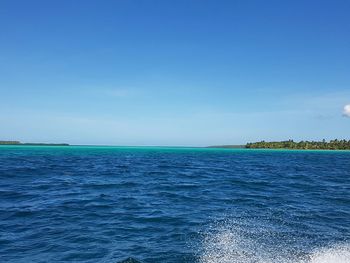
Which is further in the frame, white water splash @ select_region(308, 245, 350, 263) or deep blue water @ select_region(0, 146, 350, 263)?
deep blue water @ select_region(0, 146, 350, 263)

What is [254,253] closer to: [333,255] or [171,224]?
[333,255]

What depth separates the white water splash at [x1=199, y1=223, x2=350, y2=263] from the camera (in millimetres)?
13172

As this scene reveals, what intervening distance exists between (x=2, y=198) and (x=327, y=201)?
23.7 m

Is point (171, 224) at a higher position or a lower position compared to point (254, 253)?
higher

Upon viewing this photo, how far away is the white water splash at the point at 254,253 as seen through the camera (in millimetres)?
13172

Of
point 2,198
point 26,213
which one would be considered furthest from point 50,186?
point 26,213

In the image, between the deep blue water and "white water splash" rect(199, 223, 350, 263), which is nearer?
"white water splash" rect(199, 223, 350, 263)

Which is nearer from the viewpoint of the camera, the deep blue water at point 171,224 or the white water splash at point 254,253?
the white water splash at point 254,253

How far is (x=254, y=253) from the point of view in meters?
14.0

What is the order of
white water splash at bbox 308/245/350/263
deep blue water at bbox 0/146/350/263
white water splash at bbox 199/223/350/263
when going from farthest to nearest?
1. deep blue water at bbox 0/146/350/263
2. white water splash at bbox 199/223/350/263
3. white water splash at bbox 308/245/350/263

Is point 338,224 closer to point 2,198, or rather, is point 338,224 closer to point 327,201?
point 327,201

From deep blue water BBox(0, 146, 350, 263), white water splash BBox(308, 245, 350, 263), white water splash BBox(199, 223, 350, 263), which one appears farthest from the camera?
deep blue water BBox(0, 146, 350, 263)

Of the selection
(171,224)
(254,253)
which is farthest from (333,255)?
(171,224)

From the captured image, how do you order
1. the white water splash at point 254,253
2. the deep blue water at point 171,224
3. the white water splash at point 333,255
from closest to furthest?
the white water splash at point 333,255, the white water splash at point 254,253, the deep blue water at point 171,224
